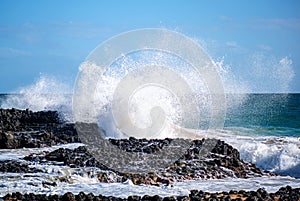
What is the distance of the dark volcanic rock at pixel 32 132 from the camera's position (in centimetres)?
1812

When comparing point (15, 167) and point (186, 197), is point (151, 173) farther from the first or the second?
point (15, 167)

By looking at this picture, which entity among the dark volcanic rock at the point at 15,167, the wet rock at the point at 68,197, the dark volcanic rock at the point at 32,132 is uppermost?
the dark volcanic rock at the point at 32,132

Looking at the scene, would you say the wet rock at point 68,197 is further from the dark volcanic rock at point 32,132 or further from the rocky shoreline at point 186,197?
the dark volcanic rock at point 32,132

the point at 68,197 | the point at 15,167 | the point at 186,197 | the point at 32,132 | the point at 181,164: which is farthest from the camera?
the point at 32,132

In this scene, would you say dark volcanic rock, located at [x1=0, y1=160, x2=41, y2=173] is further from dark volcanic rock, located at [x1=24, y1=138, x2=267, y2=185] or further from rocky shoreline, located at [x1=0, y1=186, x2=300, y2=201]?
rocky shoreline, located at [x1=0, y1=186, x2=300, y2=201]

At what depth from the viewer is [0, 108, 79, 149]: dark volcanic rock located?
18125 millimetres

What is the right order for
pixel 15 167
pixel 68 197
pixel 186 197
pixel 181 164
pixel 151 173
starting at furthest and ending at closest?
pixel 181 164 < pixel 151 173 < pixel 15 167 < pixel 186 197 < pixel 68 197

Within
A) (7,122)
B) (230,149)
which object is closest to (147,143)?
(230,149)

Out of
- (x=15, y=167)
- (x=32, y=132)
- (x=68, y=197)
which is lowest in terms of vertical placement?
(x=68, y=197)

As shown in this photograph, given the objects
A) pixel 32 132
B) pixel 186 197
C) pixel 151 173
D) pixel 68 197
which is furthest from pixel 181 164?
pixel 32 132

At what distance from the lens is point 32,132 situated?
21.5 metres

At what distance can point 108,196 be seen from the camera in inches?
424

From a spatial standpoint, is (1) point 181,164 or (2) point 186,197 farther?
(1) point 181,164

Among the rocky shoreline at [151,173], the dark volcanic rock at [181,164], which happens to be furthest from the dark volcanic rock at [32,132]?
the dark volcanic rock at [181,164]
